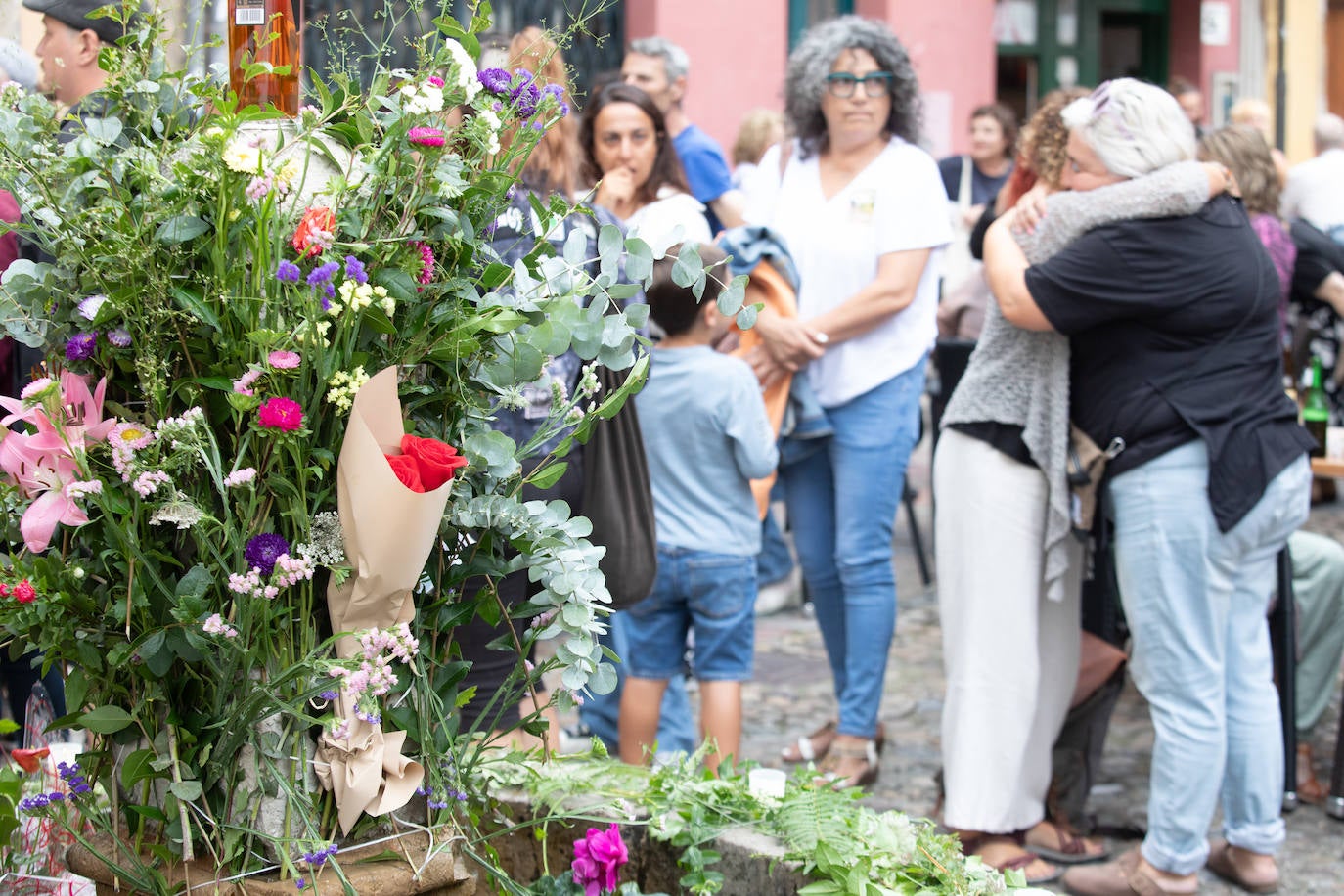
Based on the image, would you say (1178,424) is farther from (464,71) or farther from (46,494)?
(46,494)

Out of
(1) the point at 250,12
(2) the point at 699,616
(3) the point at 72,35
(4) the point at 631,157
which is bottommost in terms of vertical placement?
(2) the point at 699,616

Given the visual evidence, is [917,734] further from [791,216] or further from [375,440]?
[375,440]

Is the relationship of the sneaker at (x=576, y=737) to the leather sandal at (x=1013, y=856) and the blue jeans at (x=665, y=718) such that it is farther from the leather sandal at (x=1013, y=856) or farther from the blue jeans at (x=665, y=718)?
the leather sandal at (x=1013, y=856)

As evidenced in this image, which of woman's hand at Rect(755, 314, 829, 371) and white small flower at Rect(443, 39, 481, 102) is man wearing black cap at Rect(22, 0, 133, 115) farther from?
woman's hand at Rect(755, 314, 829, 371)

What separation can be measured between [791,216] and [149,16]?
3051 millimetres

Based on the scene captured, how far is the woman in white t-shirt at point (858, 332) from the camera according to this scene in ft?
14.3

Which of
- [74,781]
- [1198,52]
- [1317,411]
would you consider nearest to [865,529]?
[1317,411]

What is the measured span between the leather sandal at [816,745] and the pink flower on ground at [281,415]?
128 inches

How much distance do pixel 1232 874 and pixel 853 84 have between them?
7.87 ft

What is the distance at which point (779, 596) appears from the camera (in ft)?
21.4

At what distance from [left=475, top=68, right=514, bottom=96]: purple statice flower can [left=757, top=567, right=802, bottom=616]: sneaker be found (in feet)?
15.8

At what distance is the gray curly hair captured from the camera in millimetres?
4566

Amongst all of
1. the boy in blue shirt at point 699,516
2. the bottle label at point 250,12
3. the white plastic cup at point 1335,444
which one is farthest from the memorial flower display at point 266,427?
the white plastic cup at point 1335,444

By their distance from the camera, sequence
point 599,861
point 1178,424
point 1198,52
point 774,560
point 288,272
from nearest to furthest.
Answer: point 288,272
point 599,861
point 1178,424
point 774,560
point 1198,52
